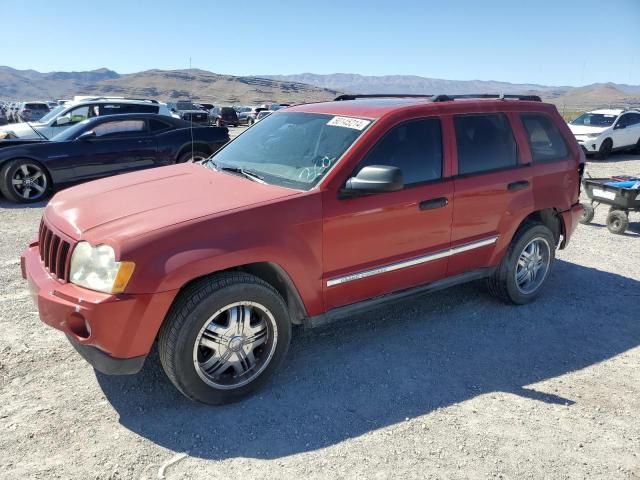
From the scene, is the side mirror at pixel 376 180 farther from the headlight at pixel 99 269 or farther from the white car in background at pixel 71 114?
the white car in background at pixel 71 114

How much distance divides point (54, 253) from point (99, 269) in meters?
0.52

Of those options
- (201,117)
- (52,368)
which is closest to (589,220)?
(52,368)

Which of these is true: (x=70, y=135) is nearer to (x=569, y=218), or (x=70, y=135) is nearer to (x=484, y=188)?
(x=484, y=188)

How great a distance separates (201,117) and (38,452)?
1006 inches

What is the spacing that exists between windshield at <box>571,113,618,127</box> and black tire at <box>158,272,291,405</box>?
1701 cm

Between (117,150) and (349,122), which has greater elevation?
(349,122)

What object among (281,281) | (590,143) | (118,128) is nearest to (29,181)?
(118,128)

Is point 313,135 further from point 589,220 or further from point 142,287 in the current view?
point 589,220

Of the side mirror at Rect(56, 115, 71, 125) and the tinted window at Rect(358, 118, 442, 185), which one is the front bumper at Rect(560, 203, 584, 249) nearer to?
the tinted window at Rect(358, 118, 442, 185)

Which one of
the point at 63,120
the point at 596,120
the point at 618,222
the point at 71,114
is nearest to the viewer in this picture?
the point at 618,222

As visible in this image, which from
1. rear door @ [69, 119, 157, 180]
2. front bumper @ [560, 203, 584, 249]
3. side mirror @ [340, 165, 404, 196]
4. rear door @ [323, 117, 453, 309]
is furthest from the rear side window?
rear door @ [69, 119, 157, 180]

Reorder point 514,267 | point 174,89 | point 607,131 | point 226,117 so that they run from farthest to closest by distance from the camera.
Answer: point 174,89
point 226,117
point 607,131
point 514,267

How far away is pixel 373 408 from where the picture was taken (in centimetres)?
313

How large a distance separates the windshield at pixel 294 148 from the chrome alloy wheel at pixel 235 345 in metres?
0.89
